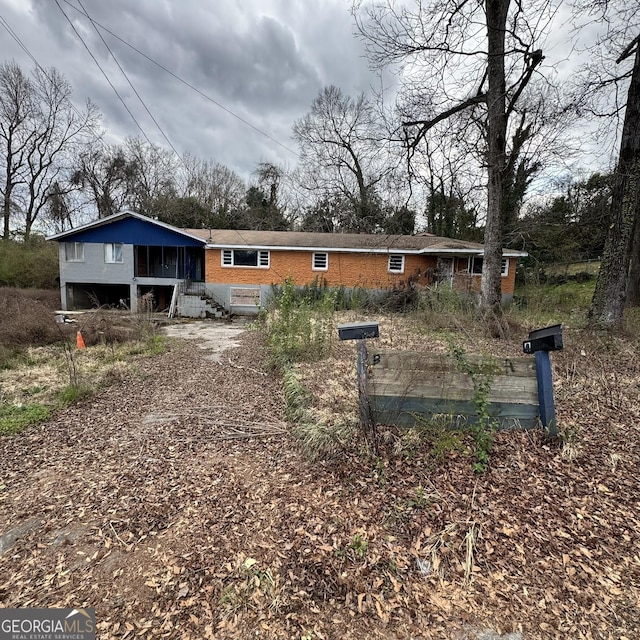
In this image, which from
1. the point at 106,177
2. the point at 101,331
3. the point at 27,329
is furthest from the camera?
the point at 106,177

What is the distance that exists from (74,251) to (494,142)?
17923 millimetres

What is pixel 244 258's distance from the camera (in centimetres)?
1630

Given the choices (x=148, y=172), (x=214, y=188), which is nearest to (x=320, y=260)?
(x=214, y=188)

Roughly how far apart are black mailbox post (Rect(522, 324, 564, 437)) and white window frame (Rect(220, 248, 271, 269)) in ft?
46.7

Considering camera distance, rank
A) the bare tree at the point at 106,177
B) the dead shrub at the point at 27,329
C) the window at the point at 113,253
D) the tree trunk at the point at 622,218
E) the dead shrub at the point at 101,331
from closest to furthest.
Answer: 1. the tree trunk at the point at 622,218
2. the dead shrub at the point at 27,329
3. the dead shrub at the point at 101,331
4. the window at the point at 113,253
5. the bare tree at the point at 106,177

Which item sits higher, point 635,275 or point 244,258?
point 244,258

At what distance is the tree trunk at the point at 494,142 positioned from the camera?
8.05m

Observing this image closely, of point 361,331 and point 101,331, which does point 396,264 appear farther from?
point 361,331

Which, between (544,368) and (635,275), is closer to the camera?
(544,368)

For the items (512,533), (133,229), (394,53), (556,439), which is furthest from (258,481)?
(133,229)

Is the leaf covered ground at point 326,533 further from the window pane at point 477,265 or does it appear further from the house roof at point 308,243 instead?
the window pane at point 477,265

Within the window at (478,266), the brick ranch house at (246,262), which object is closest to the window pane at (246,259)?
the brick ranch house at (246,262)

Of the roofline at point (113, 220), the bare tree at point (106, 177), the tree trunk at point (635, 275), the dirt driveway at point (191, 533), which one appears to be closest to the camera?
the dirt driveway at point (191, 533)

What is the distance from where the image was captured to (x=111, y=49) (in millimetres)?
7539
